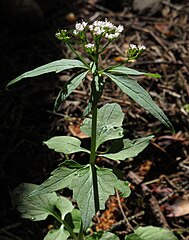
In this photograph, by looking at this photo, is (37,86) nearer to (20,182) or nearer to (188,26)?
(20,182)

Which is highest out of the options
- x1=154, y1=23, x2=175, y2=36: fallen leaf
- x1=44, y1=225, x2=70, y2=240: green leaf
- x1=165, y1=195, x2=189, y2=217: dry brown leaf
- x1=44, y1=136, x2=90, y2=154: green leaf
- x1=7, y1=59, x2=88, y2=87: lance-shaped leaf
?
x1=154, y1=23, x2=175, y2=36: fallen leaf

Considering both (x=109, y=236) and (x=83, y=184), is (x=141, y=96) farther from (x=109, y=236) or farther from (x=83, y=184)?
(x=109, y=236)

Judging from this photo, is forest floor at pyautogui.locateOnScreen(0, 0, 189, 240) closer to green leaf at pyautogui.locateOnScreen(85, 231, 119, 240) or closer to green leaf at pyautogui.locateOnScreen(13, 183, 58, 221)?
green leaf at pyautogui.locateOnScreen(13, 183, 58, 221)

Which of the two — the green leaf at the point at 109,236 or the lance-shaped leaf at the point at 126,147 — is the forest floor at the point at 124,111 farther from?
the lance-shaped leaf at the point at 126,147

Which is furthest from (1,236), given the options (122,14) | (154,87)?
(122,14)

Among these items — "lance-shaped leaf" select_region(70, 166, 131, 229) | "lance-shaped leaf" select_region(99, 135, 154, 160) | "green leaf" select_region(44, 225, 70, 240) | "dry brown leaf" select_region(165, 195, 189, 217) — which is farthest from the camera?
"dry brown leaf" select_region(165, 195, 189, 217)

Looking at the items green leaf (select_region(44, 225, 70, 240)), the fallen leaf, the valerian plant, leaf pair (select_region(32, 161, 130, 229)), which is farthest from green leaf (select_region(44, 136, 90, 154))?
the fallen leaf

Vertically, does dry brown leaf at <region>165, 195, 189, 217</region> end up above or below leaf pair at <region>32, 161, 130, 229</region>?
below
